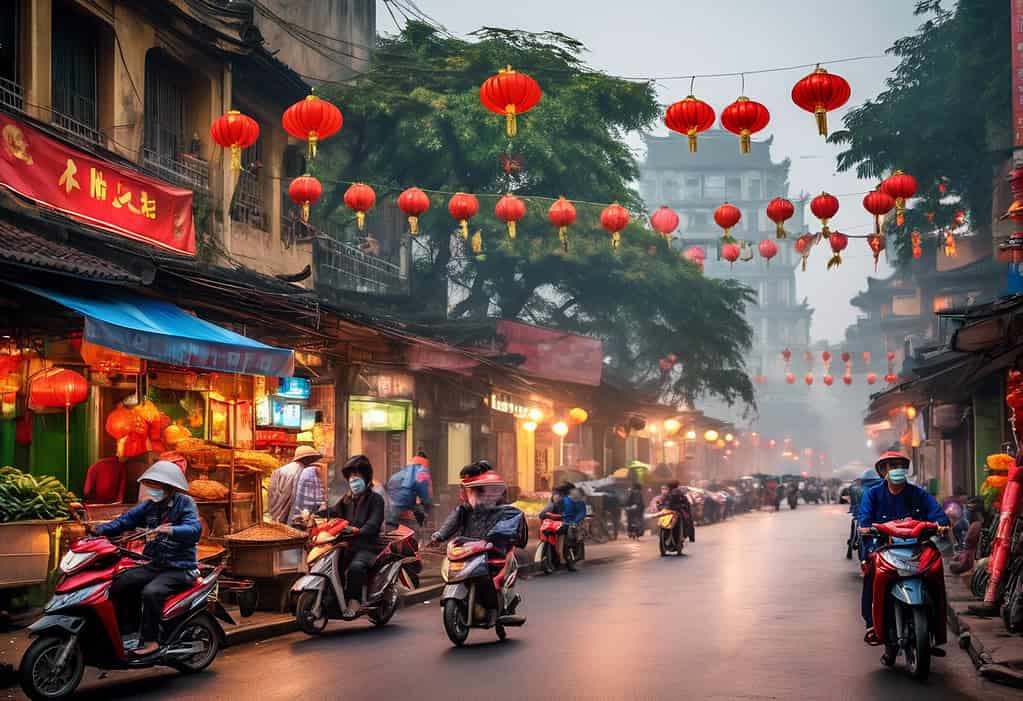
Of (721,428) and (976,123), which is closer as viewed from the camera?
(976,123)

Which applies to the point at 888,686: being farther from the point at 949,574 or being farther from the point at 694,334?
the point at 694,334

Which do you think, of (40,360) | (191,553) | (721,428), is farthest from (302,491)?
(721,428)

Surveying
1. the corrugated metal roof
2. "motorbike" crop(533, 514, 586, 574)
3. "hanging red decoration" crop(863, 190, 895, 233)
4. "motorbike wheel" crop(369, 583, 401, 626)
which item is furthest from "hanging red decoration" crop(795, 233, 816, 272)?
the corrugated metal roof

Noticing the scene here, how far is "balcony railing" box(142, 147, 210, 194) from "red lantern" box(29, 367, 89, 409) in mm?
5747

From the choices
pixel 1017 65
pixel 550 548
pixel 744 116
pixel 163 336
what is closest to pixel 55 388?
pixel 163 336

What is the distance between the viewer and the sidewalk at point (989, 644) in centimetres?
986

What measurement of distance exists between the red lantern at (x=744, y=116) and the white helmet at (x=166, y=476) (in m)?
8.81

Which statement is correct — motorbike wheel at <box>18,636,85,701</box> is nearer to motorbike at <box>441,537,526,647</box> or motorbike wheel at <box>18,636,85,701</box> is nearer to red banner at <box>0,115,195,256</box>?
motorbike at <box>441,537,526,647</box>

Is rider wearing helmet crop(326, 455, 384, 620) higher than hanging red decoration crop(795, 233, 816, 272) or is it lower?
lower

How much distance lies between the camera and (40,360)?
14352 millimetres

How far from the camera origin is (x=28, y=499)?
11.9 meters

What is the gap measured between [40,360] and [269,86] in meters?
10.6

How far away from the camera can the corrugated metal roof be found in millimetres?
11719

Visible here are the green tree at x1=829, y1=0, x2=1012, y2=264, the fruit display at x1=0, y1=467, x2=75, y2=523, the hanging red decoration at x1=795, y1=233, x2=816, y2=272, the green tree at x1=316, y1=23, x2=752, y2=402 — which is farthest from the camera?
the green tree at x1=829, y1=0, x2=1012, y2=264
